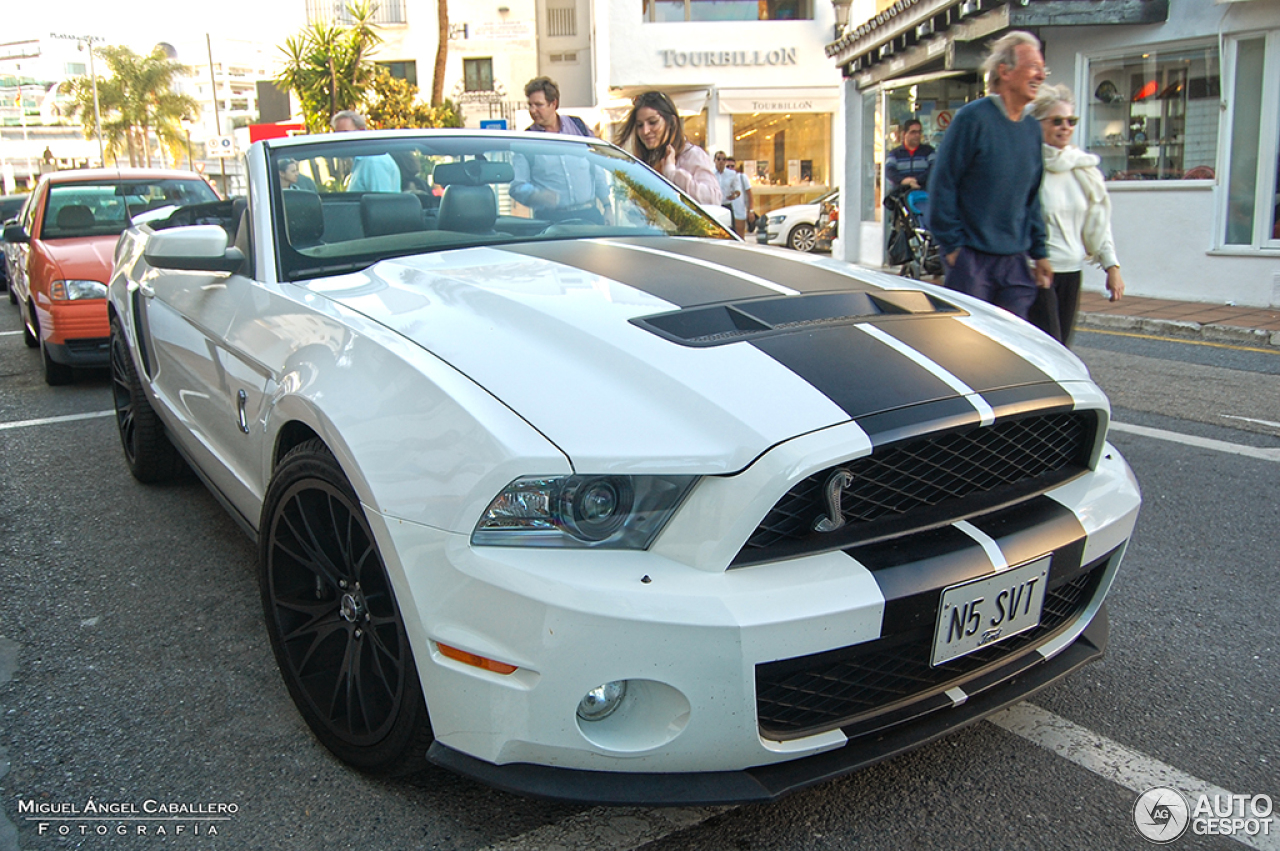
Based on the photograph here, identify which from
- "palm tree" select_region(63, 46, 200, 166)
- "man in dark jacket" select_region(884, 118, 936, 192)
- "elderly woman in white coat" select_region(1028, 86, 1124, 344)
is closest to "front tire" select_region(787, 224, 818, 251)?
"man in dark jacket" select_region(884, 118, 936, 192)

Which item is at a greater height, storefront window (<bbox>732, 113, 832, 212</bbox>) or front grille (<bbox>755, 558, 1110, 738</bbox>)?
storefront window (<bbox>732, 113, 832, 212</bbox>)

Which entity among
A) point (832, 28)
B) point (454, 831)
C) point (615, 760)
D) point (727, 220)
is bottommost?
point (454, 831)

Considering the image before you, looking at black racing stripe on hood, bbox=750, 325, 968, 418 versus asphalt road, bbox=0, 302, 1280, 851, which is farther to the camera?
asphalt road, bbox=0, 302, 1280, 851

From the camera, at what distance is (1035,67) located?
154 inches

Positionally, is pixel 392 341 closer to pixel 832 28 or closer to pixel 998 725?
pixel 998 725

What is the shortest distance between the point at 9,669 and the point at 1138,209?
10998 mm

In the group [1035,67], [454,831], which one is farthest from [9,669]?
[1035,67]

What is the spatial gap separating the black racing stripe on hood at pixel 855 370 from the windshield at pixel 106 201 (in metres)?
6.92

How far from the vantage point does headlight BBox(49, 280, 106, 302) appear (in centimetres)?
682

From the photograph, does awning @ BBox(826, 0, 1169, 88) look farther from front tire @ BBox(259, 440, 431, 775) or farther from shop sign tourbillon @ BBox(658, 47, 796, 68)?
front tire @ BBox(259, 440, 431, 775)

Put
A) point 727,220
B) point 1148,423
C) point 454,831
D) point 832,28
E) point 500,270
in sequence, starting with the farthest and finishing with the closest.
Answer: point 832,28 → point 1148,423 → point 727,220 → point 500,270 → point 454,831

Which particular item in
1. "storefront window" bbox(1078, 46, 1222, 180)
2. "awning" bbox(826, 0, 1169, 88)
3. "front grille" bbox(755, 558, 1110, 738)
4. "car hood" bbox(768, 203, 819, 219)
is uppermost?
"awning" bbox(826, 0, 1169, 88)

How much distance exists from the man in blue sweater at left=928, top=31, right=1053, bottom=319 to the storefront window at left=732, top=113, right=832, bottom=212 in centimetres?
2192

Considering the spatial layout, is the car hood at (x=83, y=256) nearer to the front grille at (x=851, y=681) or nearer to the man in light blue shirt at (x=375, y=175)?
the man in light blue shirt at (x=375, y=175)
